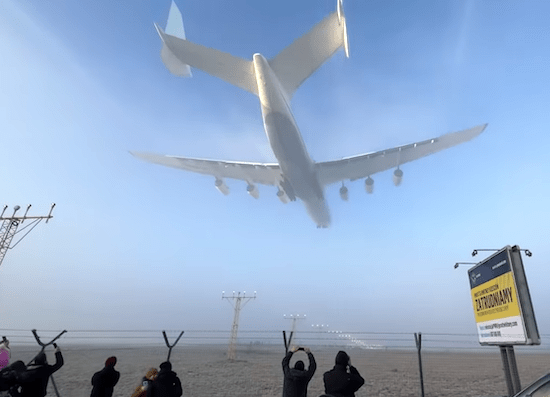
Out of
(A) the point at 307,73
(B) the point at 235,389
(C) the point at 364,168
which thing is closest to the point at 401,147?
(C) the point at 364,168

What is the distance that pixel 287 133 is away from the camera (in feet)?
75.8

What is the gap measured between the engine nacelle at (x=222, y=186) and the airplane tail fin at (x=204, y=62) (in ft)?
26.1

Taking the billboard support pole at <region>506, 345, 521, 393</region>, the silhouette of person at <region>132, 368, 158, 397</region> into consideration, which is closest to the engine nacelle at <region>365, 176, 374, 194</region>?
the billboard support pole at <region>506, 345, 521, 393</region>

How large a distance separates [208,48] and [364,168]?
15.4 m

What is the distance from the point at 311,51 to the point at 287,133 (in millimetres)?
5329

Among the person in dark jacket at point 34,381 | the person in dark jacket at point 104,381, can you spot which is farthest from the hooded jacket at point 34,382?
the person in dark jacket at point 104,381

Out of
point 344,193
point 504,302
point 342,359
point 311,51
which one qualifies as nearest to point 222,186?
point 344,193

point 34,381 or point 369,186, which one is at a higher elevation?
point 369,186

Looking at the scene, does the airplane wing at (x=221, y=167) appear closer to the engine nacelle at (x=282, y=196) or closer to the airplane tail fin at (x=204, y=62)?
the engine nacelle at (x=282, y=196)

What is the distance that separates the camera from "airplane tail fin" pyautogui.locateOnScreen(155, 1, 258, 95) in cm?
2025

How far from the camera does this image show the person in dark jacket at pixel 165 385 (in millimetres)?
4723

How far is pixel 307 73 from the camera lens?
893 inches

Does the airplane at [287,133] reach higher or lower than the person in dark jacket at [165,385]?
higher

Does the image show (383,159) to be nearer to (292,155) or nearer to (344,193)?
(344,193)
